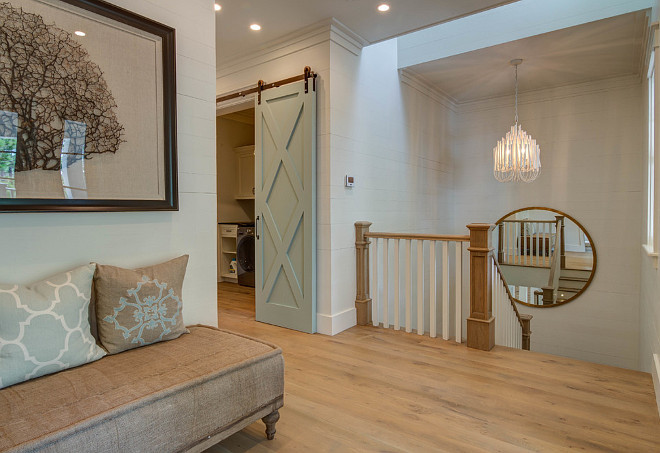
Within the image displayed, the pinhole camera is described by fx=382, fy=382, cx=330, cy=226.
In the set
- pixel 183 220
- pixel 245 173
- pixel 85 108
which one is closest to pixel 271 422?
pixel 183 220

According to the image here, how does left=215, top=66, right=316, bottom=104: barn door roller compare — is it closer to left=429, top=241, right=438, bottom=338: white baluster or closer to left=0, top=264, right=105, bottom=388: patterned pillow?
left=429, top=241, right=438, bottom=338: white baluster

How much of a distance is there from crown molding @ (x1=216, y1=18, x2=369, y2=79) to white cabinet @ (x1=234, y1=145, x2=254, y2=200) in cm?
247

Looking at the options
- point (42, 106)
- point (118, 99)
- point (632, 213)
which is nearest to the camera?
point (42, 106)

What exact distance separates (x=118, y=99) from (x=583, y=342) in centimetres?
554

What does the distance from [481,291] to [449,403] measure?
3.65ft

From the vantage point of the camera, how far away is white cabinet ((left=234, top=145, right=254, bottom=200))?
21.1 ft

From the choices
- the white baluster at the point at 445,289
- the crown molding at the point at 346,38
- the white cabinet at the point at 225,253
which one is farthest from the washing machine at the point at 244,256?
the white baluster at the point at 445,289

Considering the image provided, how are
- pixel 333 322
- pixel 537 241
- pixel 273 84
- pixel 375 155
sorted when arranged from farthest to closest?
pixel 537 241
pixel 375 155
pixel 273 84
pixel 333 322

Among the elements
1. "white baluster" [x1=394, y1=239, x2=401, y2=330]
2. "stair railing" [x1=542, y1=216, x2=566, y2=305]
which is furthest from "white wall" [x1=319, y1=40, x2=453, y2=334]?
"stair railing" [x1=542, y1=216, x2=566, y2=305]

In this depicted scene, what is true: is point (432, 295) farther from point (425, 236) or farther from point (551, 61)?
point (551, 61)

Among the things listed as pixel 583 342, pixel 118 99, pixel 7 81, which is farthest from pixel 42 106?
pixel 583 342

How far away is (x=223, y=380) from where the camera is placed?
1.54m

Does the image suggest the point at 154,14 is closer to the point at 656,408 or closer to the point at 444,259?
the point at 444,259

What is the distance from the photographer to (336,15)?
10.3 ft
